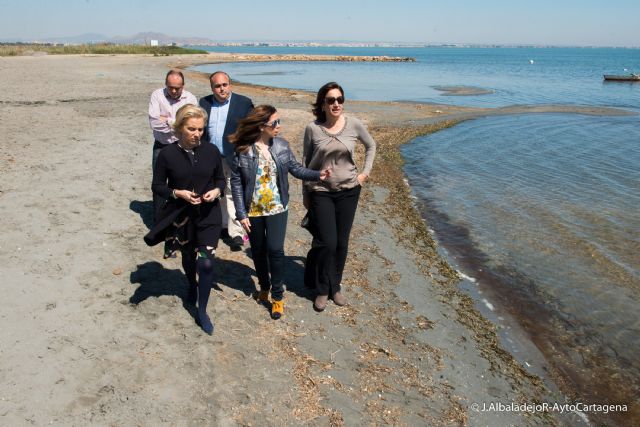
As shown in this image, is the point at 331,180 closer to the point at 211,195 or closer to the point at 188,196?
the point at 211,195

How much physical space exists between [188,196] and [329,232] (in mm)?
1570

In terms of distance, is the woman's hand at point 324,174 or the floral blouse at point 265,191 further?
the woman's hand at point 324,174

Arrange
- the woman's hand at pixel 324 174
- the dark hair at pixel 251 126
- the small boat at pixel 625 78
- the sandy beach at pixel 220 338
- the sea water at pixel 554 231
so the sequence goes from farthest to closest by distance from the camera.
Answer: the small boat at pixel 625 78 < the sea water at pixel 554 231 < the woman's hand at pixel 324 174 < the dark hair at pixel 251 126 < the sandy beach at pixel 220 338

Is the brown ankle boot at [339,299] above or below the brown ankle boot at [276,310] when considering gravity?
below

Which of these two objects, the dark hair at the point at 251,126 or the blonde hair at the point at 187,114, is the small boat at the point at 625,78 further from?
the blonde hair at the point at 187,114

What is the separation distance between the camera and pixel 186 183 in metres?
3.92

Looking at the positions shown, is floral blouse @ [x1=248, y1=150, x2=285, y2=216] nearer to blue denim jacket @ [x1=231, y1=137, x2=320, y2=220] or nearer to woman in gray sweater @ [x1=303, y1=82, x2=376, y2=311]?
blue denim jacket @ [x1=231, y1=137, x2=320, y2=220]

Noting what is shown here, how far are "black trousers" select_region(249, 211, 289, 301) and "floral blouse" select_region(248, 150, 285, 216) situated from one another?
0.07 meters

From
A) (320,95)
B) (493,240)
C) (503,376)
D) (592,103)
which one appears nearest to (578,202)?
(493,240)

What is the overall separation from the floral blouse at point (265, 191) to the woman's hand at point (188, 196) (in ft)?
1.97

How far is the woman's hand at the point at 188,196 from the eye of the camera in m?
3.83

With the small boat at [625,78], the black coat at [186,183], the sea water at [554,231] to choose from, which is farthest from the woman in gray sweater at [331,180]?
the small boat at [625,78]

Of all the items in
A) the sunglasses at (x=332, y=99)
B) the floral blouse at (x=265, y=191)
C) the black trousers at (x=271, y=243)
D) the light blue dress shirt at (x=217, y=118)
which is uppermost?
the sunglasses at (x=332, y=99)

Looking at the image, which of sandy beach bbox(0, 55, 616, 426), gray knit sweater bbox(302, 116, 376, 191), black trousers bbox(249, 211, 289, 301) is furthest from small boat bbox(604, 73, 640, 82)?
black trousers bbox(249, 211, 289, 301)
